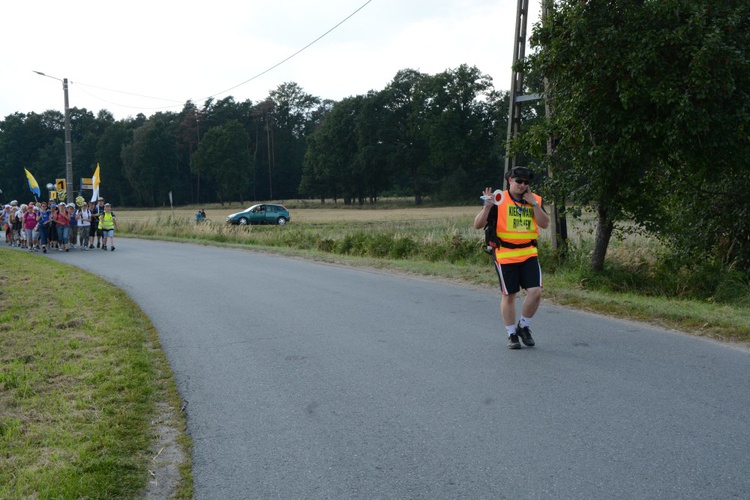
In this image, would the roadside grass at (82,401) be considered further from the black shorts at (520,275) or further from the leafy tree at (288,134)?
the leafy tree at (288,134)

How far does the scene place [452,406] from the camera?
5.25 m

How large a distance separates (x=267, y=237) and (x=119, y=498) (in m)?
24.7

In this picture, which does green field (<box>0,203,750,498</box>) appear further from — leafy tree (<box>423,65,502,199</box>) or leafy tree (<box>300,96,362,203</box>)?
leafy tree (<box>300,96,362,203</box>)

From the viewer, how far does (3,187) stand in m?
103

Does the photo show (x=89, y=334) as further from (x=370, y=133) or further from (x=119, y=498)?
(x=370, y=133)

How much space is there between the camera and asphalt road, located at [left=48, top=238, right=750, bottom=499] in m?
3.92

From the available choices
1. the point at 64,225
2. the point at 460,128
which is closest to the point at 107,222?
the point at 64,225

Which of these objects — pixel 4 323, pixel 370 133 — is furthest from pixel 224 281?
pixel 370 133

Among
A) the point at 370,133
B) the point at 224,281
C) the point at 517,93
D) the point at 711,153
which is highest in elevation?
the point at 370,133

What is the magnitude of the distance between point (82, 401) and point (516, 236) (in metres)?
4.28

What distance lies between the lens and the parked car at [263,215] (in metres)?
47.7

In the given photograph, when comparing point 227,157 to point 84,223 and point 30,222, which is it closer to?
point 30,222

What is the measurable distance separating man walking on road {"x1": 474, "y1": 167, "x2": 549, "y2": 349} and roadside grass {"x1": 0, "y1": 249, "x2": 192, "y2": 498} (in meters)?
3.43

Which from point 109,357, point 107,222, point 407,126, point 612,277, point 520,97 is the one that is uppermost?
point 407,126
